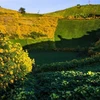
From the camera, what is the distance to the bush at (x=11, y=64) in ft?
38.5

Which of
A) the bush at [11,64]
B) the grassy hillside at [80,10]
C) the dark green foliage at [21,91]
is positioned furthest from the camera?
the grassy hillside at [80,10]

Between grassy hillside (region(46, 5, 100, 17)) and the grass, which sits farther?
grassy hillside (region(46, 5, 100, 17))

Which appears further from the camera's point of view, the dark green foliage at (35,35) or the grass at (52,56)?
the dark green foliage at (35,35)

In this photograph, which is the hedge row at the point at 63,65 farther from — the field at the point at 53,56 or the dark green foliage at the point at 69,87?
the dark green foliage at the point at 69,87

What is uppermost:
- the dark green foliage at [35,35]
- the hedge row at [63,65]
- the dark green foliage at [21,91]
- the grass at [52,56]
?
the dark green foliage at [21,91]

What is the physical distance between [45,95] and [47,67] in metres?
7.23

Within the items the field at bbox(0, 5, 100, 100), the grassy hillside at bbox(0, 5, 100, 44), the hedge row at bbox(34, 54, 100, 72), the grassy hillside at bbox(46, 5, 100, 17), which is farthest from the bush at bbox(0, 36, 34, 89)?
the grassy hillside at bbox(46, 5, 100, 17)

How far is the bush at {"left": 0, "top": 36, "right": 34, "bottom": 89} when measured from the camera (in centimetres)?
1173

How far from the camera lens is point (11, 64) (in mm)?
12078

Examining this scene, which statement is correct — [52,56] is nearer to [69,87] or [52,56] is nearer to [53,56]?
[53,56]

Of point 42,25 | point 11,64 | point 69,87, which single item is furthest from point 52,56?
point 69,87

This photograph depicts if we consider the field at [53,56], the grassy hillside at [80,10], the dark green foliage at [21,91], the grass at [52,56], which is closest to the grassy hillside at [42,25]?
the field at [53,56]

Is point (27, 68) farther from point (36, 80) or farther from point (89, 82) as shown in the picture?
point (89, 82)

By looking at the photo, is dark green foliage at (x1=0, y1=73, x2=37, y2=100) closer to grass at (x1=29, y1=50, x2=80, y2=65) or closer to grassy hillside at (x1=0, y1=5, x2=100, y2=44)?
grass at (x1=29, y1=50, x2=80, y2=65)
